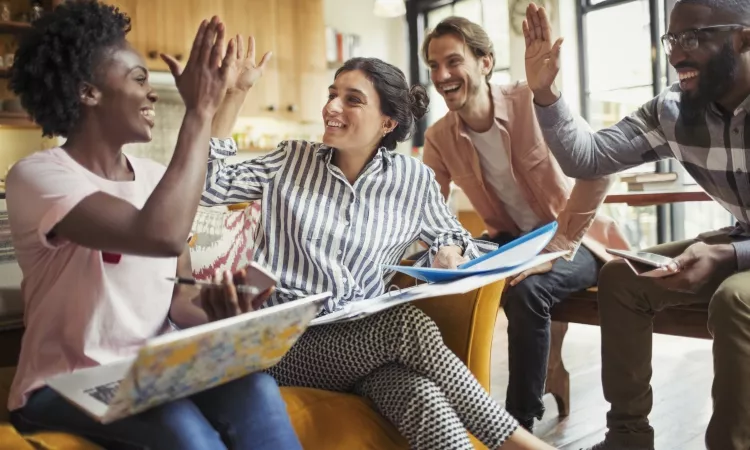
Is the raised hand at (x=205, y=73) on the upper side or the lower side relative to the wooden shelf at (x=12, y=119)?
lower

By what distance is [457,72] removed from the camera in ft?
7.35

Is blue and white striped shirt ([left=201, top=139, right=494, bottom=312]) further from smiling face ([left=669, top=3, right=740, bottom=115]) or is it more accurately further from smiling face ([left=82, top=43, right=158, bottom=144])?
smiling face ([left=669, top=3, right=740, bottom=115])

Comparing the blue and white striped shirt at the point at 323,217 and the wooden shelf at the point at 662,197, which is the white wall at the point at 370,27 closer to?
the wooden shelf at the point at 662,197

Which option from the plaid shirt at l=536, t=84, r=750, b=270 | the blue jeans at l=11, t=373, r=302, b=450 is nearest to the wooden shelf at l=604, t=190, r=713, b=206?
the plaid shirt at l=536, t=84, r=750, b=270

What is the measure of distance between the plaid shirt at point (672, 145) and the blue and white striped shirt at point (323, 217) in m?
0.43

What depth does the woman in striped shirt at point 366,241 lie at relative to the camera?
1361mm

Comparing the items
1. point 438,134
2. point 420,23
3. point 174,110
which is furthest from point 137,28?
point 438,134

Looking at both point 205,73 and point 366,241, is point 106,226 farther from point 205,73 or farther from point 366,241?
point 366,241

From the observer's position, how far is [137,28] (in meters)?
4.66

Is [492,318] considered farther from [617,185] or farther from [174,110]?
[174,110]

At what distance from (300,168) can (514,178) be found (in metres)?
0.84

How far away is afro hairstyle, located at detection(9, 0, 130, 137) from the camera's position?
1156 mm

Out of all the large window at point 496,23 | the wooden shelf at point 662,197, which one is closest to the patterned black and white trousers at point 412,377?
the wooden shelf at point 662,197

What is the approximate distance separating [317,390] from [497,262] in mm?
456
